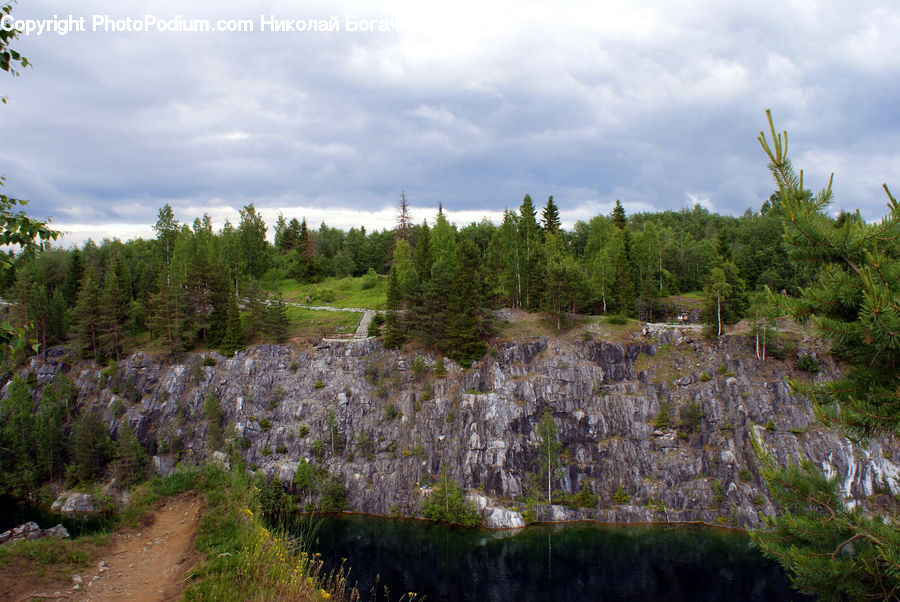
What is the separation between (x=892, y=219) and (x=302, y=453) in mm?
47146

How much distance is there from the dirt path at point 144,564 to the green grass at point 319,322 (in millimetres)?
44358

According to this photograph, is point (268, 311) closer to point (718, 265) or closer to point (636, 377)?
point (636, 377)

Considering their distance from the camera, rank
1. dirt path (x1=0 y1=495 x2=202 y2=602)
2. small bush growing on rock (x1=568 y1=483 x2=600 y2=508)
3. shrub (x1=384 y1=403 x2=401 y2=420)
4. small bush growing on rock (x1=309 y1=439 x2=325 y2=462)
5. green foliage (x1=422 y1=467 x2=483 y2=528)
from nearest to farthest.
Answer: dirt path (x1=0 y1=495 x2=202 y2=602) → green foliage (x1=422 y1=467 x2=483 y2=528) → small bush growing on rock (x1=568 y1=483 x2=600 y2=508) → small bush growing on rock (x1=309 y1=439 x2=325 y2=462) → shrub (x1=384 y1=403 x2=401 y2=420)

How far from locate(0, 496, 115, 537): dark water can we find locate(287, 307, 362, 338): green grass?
24383mm

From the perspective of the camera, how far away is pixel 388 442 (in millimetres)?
46344

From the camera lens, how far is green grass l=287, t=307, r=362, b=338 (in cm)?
5572

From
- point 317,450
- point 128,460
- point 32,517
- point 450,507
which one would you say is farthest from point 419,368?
point 32,517

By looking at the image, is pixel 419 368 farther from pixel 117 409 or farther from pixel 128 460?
pixel 117 409

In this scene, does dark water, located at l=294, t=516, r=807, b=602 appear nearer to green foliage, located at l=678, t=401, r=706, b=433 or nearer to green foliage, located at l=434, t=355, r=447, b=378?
green foliage, located at l=678, t=401, r=706, b=433

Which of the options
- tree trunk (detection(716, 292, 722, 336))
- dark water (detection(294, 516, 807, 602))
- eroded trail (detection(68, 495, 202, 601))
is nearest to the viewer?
eroded trail (detection(68, 495, 202, 601))

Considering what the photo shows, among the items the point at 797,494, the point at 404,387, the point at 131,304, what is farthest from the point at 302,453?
the point at 797,494

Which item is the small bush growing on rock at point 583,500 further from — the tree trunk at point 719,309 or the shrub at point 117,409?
the shrub at point 117,409

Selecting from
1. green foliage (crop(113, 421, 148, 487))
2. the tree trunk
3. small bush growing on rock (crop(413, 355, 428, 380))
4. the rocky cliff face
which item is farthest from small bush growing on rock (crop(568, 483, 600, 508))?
green foliage (crop(113, 421, 148, 487))

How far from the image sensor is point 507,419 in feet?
147
